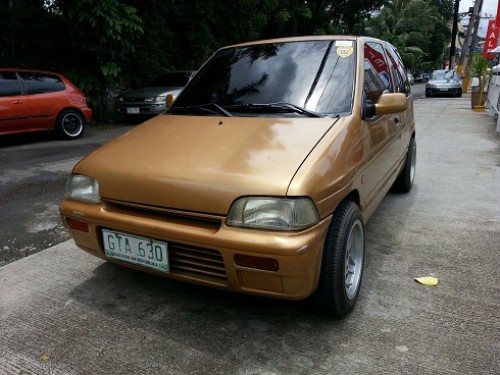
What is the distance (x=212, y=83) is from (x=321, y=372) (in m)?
2.20

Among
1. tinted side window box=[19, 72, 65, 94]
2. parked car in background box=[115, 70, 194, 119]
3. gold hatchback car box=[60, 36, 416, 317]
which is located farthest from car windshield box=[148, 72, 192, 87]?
gold hatchback car box=[60, 36, 416, 317]

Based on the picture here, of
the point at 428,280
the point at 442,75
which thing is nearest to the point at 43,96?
the point at 428,280

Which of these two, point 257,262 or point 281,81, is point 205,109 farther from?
point 257,262

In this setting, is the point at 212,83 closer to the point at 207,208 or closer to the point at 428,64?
the point at 207,208

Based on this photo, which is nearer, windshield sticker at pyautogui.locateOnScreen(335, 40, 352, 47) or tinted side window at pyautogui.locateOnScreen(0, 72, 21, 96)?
windshield sticker at pyautogui.locateOnScreen(335, 40, 352, 47)


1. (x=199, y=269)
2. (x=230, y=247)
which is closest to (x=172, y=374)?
(x=199, y=269)

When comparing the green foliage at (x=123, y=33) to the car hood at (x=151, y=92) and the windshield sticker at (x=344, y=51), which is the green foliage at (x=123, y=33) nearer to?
the car hood at (x=151, y=92)

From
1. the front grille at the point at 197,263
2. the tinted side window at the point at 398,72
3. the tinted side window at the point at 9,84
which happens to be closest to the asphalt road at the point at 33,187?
the tinted side window at the point at 9,84

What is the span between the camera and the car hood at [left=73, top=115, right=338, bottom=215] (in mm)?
2100

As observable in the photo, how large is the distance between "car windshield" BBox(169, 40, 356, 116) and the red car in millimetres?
5774

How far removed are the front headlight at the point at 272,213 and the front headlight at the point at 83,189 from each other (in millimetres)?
870

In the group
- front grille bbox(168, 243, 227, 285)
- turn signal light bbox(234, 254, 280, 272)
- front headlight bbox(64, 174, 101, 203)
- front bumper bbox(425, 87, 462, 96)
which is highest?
front headlight bbox(64, 174, 101, 203)

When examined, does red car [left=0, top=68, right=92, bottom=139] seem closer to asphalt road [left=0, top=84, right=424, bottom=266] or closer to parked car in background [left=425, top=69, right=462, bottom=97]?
asphalt road [left=0, top=84, right=424, bottom=266]

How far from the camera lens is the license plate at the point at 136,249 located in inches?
88.4
